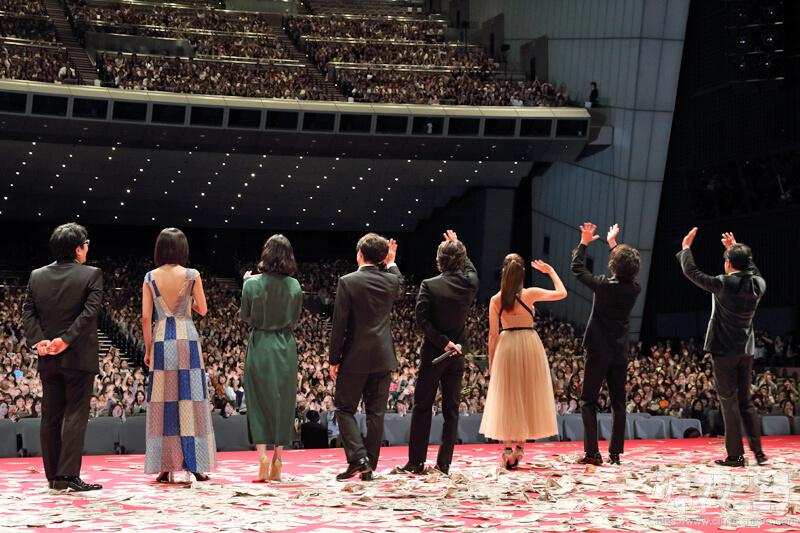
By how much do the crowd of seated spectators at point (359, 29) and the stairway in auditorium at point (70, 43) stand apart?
637 cm

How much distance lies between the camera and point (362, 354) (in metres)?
6.89

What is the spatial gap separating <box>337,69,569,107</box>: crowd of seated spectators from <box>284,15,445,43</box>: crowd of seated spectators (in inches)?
147

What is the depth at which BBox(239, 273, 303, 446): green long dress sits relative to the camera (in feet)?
22.2

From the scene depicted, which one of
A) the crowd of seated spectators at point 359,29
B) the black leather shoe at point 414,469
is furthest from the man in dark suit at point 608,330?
the crowd of seated spectators at point 359,29

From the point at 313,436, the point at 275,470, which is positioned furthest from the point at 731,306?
the point at 313,436

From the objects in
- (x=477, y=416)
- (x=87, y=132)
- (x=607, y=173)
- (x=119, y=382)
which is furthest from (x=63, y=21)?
(x=477, y=416)

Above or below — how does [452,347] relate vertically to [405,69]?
below

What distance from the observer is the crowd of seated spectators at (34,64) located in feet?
77.5

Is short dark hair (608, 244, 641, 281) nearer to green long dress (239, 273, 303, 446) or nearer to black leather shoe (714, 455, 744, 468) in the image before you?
black leather shoe (714, 455, 744, 468)

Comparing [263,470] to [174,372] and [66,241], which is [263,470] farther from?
[66,241]

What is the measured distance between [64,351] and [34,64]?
1978cm

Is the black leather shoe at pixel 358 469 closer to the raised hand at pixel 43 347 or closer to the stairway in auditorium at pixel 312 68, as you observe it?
the raised hand at pixel 43 347

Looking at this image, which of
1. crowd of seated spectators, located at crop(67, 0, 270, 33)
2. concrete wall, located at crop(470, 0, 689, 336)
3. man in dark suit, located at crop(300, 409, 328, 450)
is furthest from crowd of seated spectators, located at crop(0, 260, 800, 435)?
crowd of seated spectators, located at crop(67, 0, 270, 33)

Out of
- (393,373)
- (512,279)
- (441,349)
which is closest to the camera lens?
(441,349)
